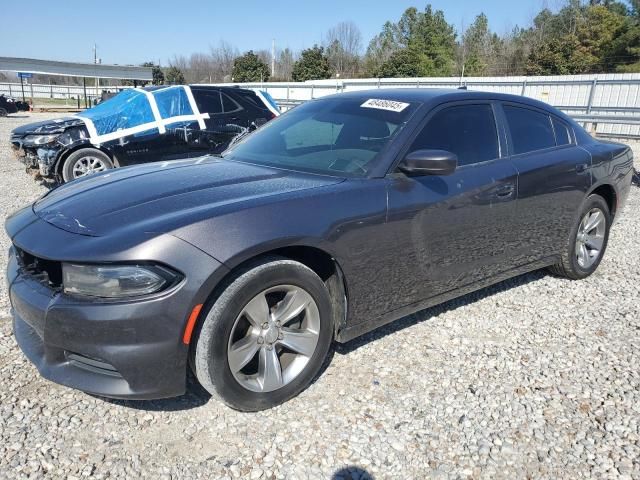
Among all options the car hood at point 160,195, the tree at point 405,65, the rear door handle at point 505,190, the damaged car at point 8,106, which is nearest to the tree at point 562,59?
the tree at point 405,65

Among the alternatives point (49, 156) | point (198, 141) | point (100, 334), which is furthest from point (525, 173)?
point (49, 156)

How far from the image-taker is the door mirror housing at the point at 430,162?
289 cm

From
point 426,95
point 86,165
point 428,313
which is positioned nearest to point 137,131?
point 86,165

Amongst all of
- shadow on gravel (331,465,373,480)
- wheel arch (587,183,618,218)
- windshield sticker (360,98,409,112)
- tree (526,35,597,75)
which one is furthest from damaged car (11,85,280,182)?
tree (526,35,597,75)

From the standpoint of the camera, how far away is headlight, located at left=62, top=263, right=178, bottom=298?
2.18 m

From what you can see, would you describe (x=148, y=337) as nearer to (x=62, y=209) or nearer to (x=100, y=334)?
(x=100, y=334)

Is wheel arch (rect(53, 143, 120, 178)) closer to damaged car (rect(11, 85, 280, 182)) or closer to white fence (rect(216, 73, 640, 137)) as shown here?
damaged car (rect(11, 85, 280, 182))

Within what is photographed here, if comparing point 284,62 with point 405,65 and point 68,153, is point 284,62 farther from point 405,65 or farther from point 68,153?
point 68,153

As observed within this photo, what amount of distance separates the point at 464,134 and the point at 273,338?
1932 mm

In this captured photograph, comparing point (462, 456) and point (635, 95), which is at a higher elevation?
point (635, 95)

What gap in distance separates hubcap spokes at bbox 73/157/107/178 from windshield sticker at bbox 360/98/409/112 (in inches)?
216

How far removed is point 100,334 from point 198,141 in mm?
6477

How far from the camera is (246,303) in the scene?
2.41m

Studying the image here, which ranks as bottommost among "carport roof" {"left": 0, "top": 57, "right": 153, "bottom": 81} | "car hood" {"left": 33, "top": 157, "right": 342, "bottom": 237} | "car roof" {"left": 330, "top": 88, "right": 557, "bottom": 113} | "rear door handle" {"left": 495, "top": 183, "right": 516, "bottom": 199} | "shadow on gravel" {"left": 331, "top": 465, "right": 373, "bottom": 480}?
"shadow on gravel" {"left": 331, "top": 465, "right": 373, "bottom": 480}
